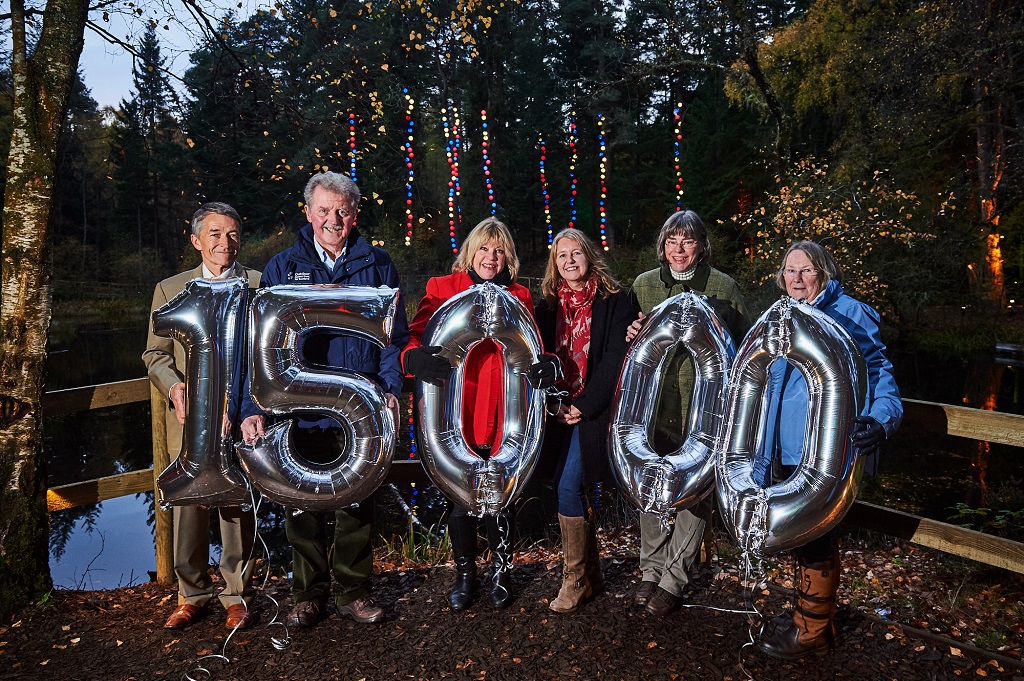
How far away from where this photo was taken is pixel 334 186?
312 centimetres

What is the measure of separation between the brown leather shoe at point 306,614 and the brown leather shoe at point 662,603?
62.1 inches

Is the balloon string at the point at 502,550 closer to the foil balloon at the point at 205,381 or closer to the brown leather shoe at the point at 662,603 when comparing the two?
the brown leather shoe at the point at 662,603

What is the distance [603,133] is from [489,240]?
2153 centimetres

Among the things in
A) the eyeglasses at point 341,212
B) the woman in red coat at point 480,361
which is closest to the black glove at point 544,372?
the woman in red coat at point 480,361

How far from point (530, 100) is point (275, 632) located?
77.5 ft

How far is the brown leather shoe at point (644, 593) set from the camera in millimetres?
3535

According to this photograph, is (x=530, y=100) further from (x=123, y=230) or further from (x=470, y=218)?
(x=123, y=230)

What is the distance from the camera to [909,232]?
12.5 m

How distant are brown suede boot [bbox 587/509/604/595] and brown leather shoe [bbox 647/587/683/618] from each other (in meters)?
0.29

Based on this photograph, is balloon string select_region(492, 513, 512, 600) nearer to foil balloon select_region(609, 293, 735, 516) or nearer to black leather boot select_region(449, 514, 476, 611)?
black leather boot select_region(449, 514, 476, 611)

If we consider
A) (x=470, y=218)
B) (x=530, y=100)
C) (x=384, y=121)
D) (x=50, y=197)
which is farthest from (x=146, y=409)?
(x=530, y=100)

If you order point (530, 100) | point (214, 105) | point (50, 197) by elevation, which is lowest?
point (50, 197)

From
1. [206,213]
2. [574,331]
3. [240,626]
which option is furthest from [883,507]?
[206,213]

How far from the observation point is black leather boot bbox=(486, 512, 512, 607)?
350 centimetres
